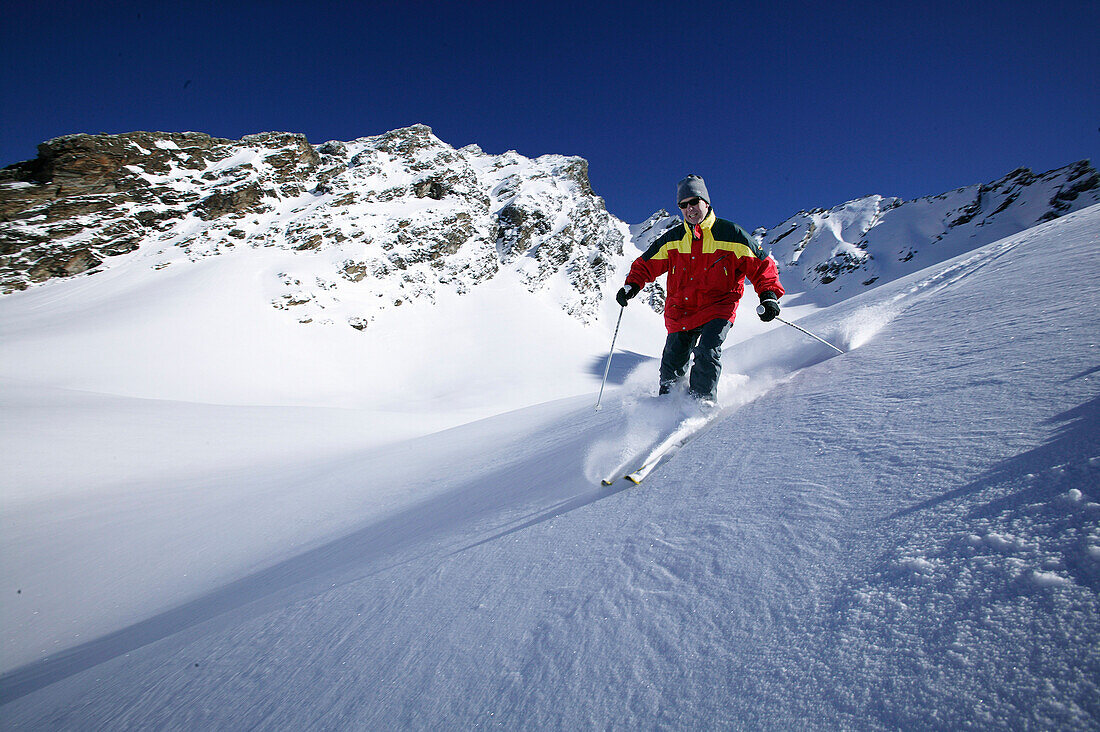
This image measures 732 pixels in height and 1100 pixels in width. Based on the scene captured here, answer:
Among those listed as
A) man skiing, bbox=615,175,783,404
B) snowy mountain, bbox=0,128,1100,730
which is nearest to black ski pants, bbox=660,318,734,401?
man skiing, bbox=615,175,783,404

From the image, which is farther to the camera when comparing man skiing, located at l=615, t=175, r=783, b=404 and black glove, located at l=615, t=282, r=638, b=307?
black glove, located at l=615, t=282, r=638, b=307

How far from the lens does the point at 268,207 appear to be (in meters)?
40.8

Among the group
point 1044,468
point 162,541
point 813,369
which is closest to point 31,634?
point 162,541

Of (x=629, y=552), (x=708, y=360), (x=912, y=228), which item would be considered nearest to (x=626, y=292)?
(x=708, y=360)

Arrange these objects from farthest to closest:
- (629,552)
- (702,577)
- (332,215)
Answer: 1. (332,215)
2. (629,552)
3. (702,577)

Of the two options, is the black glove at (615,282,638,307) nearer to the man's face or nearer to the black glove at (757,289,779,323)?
the man's face

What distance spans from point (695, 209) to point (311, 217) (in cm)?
4537

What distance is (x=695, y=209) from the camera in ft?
10.3

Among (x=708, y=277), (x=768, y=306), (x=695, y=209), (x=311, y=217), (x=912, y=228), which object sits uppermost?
(x=311, y=217)

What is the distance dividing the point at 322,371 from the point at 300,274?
12326mm

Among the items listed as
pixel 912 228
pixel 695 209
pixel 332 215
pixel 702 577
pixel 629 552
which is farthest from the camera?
pixel 912 228

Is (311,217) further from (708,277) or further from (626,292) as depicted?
(708,277)

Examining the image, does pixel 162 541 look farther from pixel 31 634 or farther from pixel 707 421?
pixel 707 421

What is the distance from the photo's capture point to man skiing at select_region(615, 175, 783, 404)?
9.84 feet
